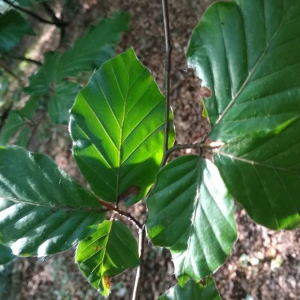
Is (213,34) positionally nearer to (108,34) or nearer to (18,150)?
(18,150)

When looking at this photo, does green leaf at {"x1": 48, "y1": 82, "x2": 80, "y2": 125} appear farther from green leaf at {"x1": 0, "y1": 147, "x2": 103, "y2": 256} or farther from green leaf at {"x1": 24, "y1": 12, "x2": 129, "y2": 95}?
green leaf at {"x1": 0, "y1": 147, "x2": 103, "y2": 256}

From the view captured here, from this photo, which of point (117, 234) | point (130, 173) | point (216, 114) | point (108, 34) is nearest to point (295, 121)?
point (216, 114)

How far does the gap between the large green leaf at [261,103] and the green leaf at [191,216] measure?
37mm

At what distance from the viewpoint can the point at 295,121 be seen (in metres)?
0.48

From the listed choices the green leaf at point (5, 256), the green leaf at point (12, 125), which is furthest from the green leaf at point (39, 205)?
the green leaf at point (12, 125)

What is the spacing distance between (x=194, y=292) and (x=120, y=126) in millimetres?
384

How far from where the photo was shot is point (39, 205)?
0.64 metres

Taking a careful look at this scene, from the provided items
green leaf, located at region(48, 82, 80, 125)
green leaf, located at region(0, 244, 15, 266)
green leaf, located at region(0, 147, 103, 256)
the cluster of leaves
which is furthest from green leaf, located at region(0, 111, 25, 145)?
green leaf, located at region(0, 147, 103, 256)

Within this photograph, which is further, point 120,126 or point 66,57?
point 66,57

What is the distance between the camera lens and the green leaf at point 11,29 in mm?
1873

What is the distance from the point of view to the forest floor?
5.01 feet

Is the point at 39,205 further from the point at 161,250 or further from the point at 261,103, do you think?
the point at 161,250

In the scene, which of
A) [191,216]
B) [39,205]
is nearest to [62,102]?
[39,205]

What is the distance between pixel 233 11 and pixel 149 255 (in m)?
1.57
